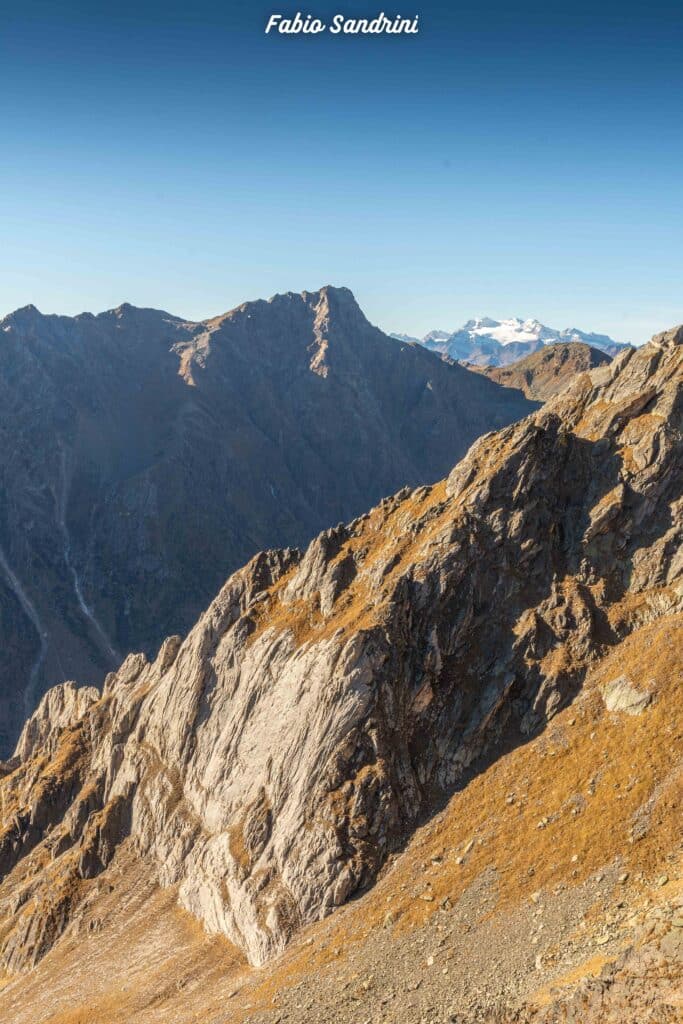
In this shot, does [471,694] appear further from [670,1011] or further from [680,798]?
[670,1011]

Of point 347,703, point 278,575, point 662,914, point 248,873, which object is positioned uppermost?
point 278,575

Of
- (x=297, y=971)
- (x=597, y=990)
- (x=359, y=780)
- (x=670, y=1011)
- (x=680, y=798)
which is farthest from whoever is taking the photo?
(x=359, y=780)

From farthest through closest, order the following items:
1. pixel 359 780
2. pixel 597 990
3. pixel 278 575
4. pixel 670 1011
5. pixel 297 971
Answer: pixel 278 575
pixel 359 780
pixel 297 971
pixel 597 990
pixel 670 1011

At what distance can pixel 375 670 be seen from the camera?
2714 inches

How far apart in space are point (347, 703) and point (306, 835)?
37.8 ft

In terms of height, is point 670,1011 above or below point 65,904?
below

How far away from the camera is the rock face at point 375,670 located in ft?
216

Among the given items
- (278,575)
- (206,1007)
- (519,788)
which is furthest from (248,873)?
(278,575)

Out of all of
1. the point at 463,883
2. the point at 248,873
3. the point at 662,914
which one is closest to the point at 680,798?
the point at 662,914

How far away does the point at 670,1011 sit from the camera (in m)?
32.1

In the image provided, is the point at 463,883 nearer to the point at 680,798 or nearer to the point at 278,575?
the point at 680,798

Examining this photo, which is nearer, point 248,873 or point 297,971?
point 297,971

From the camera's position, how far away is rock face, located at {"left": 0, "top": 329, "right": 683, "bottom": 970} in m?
65.8

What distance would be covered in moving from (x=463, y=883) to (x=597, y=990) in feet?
66.6
